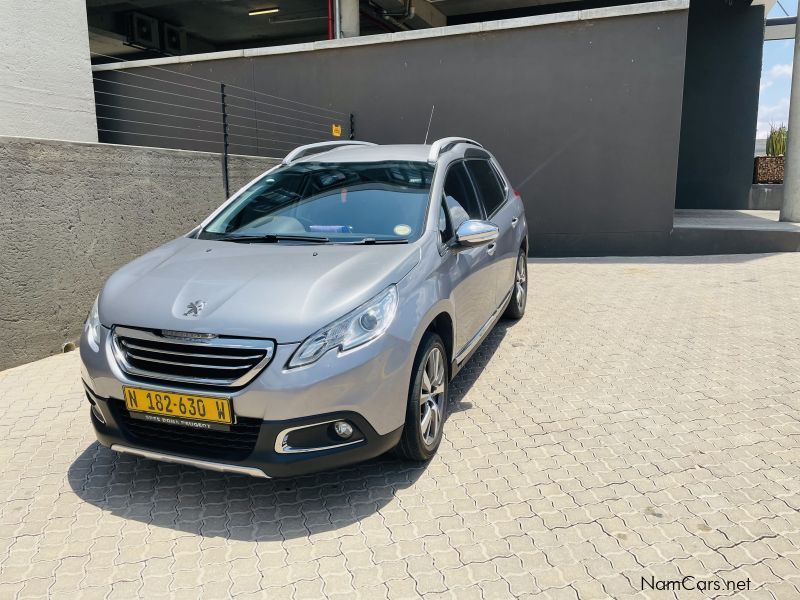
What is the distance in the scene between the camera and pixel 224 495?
3.18m

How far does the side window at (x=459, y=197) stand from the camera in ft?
13.3

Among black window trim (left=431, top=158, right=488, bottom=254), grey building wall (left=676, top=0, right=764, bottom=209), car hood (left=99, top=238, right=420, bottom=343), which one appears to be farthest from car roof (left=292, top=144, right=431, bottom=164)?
grey building wall (left=676, top=0, right=764, bottom=209)

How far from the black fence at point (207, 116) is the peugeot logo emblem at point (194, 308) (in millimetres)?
7617

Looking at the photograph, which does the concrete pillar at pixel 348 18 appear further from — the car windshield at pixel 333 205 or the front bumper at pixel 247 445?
the front bumper at pixel 247 445

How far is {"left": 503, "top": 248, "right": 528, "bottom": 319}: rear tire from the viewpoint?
605 centimetres

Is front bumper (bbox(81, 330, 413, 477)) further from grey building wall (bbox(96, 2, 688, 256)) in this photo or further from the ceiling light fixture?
the ceiling light fixture

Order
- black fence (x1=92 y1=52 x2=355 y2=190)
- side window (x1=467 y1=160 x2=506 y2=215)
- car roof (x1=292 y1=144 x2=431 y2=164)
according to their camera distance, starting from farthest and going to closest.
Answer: black fence (x1=92 y1=52 x2=355 y2=190) < side window (x1=467 y1=160 x2=506 y2=215) < car roof (x1=292 y1=144 x2=431 y2=164)

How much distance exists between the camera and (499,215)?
5215 millimetres

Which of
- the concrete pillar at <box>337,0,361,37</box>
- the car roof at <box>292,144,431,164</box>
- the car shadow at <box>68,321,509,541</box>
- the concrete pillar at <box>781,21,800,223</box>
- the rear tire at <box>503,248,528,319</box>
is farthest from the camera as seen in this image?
the concrete pillar at <box>337,0,361,37</box>

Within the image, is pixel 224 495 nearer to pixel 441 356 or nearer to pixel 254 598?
pixel 254 598

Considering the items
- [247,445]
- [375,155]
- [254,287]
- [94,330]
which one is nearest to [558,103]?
[375,155]

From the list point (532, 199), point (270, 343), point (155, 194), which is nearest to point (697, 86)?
point (532, 199)

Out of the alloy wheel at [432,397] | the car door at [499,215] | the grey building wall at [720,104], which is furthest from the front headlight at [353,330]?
the grey building wall at [720,104]

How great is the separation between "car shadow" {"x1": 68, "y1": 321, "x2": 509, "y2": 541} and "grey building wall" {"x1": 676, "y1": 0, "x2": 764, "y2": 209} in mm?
14164
